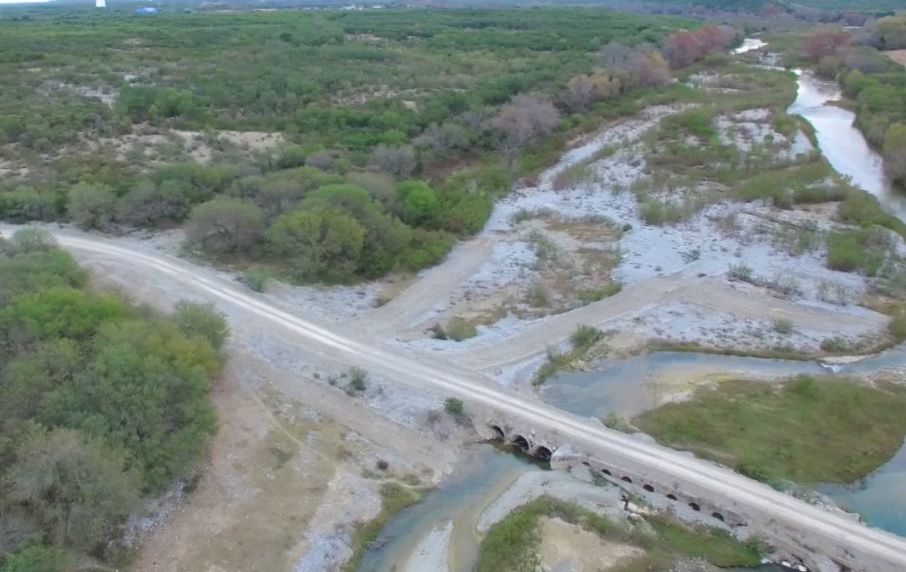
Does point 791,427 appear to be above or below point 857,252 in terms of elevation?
below

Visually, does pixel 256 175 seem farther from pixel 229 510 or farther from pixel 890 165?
pixel 890 165

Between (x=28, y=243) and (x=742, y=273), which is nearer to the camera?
(x=28, y=243)

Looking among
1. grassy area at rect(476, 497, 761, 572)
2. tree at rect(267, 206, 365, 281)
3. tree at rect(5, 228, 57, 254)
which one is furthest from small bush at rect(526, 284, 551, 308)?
tree at rect(5, 228, 57, 254)

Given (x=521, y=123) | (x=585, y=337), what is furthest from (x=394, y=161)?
(x=585, y=337)

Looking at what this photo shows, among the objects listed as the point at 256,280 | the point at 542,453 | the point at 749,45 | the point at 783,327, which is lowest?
the point at 542,453

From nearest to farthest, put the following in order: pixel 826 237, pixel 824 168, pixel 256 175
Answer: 1. pixel 826 237
2. pixel 256 175
3. pixel 824 168

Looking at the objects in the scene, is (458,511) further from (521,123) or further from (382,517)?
(521,123)

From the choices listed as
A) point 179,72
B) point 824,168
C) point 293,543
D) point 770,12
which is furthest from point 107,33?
point 770,12

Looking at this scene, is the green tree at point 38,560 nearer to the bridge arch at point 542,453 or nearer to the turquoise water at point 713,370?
the bridge arch at point 542,453
